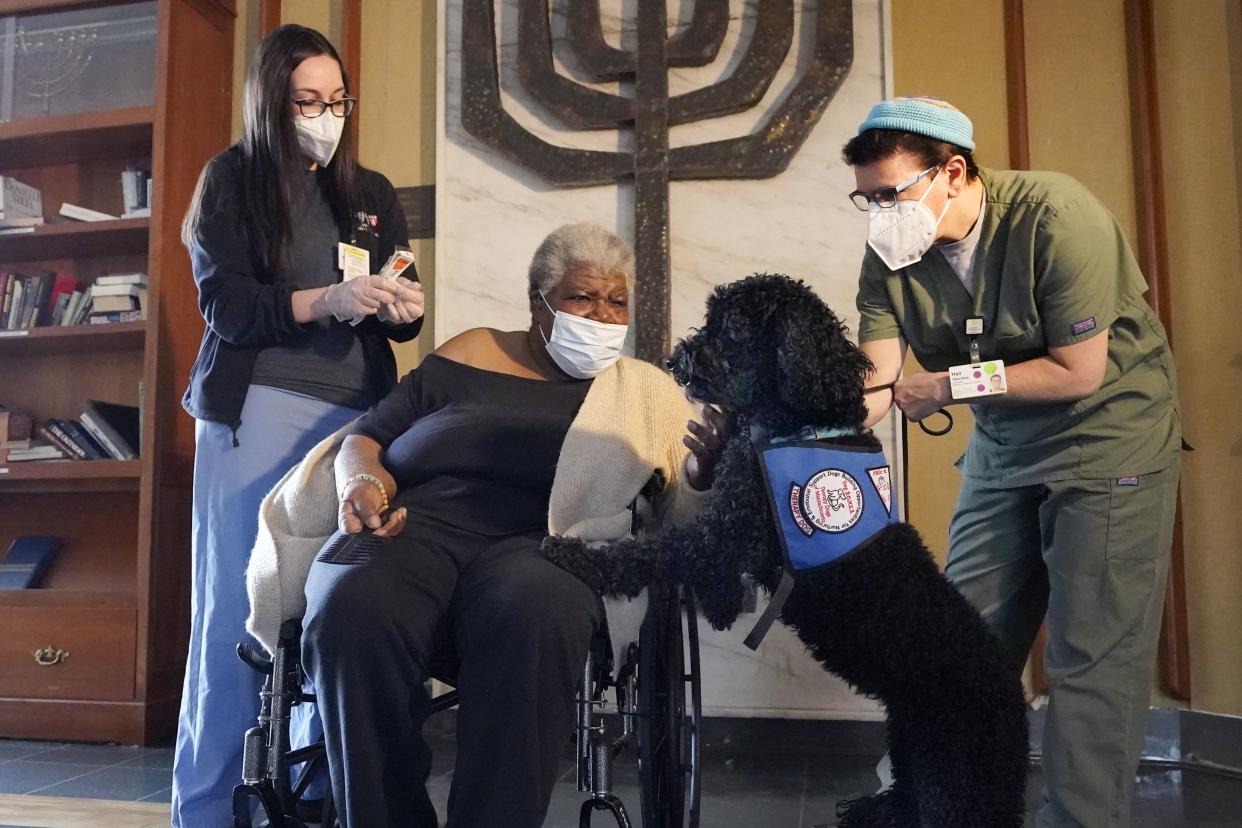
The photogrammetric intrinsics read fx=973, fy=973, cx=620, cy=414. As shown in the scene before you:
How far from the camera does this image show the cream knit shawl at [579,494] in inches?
59.5

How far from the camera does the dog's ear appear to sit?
1275mm

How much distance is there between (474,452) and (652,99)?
63.7 inches

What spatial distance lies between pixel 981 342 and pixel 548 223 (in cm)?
162

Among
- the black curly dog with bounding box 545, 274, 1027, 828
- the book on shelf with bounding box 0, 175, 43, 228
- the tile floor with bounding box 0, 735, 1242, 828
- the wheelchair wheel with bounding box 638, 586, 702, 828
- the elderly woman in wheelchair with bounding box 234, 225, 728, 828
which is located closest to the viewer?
the black curly dog with bounding box 545, 274, 1027, 828

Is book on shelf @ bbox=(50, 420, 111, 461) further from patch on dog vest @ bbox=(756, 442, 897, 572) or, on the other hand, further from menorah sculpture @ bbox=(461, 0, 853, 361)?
patch on dog vest @ bbox=(756, 442, 897, 572)

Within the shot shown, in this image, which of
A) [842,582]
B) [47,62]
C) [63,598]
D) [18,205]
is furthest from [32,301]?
[842,582]

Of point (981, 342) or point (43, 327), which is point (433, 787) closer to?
point (981, 342)

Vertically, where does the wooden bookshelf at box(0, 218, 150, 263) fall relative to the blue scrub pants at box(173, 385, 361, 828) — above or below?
above

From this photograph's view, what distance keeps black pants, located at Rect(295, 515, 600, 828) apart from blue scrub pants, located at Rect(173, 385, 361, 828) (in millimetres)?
524

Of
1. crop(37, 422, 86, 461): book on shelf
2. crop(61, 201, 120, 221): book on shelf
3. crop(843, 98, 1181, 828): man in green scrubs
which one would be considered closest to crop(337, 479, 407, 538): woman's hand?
crop(843, 98, 1181, 828): man in green scrubs

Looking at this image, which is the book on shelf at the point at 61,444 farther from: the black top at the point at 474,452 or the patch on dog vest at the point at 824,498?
the patch on dog vest at the point at 824,498

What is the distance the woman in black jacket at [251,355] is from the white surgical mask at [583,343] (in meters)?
0.30

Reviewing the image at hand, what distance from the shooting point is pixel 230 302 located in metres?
1.80

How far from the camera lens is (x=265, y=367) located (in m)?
1.88
